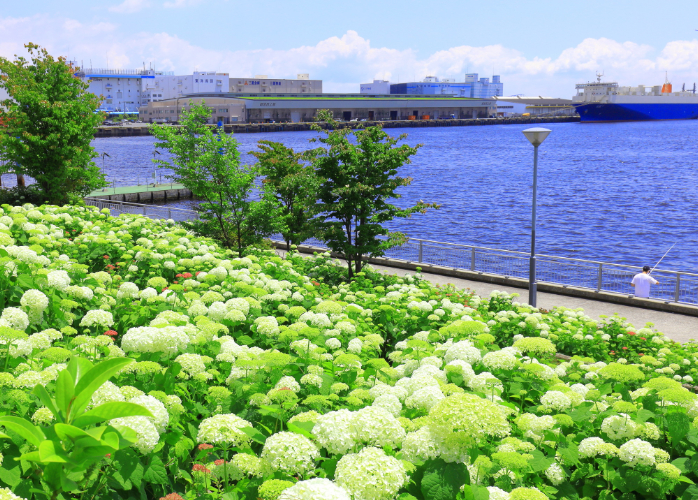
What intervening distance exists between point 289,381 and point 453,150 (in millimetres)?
111270

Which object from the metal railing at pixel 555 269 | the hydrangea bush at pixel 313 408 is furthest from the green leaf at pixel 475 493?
the metal railing at pixel 555 269

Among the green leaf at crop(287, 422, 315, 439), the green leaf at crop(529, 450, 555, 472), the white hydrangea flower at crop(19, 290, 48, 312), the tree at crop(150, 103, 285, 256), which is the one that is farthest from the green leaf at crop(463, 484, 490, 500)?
the tree at crop(150, 103, 285, 256)

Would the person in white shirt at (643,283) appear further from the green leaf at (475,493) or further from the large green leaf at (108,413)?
the large green leaf at (108,413)

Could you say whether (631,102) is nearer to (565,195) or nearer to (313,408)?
(565,195)

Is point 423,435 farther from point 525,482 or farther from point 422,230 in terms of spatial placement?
point 422,230

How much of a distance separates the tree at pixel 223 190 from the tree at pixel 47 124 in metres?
3.61

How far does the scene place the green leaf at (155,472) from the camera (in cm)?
341

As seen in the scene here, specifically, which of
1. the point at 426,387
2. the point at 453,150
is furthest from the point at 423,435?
the point at 453,150

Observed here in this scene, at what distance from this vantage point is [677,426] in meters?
4.20

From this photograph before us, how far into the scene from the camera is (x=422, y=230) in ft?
138

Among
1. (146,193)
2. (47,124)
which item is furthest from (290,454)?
(146,193)

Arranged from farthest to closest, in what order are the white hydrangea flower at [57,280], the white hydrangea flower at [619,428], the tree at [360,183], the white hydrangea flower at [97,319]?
the tree at [360,183]
the white hydrangea flower at [57,280]
the white hydrangea flower at [97,319]
the white hydrangea flower at [619,428]

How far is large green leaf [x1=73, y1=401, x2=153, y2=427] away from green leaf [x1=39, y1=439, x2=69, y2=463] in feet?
0.41

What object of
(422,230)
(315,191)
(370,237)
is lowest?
(422,230)
